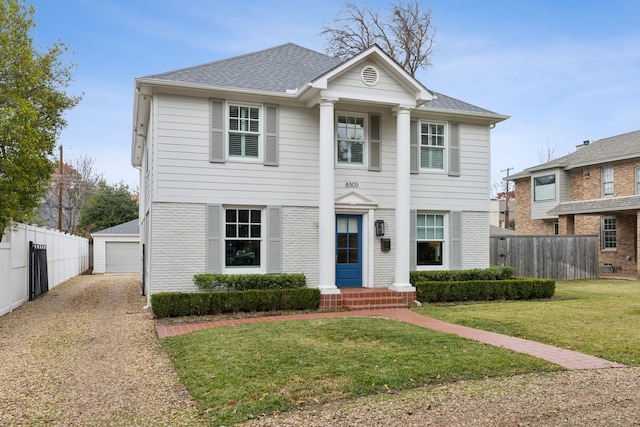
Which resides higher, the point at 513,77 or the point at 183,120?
the point at 513,77

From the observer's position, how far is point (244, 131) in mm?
13023

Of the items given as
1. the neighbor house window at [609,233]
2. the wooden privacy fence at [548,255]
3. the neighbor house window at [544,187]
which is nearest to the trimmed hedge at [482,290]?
the wooden privacy fence at [548,255]

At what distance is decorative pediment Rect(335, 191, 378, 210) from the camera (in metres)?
13.7

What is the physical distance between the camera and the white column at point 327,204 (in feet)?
41.4

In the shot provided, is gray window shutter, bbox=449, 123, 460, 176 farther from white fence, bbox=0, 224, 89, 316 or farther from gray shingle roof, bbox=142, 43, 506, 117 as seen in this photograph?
white fence, bbox=0, 224, 89, 316

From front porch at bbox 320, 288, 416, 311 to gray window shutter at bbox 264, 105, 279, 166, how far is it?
3.74m

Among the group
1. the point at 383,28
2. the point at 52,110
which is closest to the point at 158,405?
the point at 52,110

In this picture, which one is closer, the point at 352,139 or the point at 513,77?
the point at 352,139

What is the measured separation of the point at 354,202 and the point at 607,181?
18.3 meters

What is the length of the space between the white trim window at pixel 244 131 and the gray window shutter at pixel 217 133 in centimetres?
21

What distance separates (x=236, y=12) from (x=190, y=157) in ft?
14.0

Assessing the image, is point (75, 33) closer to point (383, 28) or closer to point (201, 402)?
point (201, 402)

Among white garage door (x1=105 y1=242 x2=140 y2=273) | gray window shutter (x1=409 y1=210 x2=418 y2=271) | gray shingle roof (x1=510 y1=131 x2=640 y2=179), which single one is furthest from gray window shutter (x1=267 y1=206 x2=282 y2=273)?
white garage door (x1=105 y1=242 x2=140 y2=273)

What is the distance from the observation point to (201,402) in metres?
5.44
